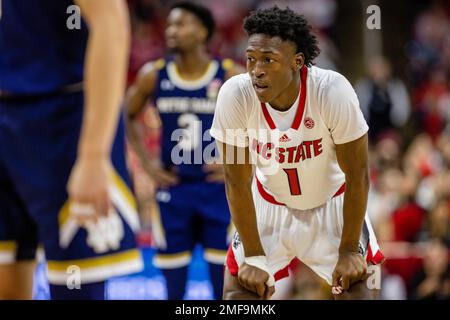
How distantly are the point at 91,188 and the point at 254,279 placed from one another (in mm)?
1239

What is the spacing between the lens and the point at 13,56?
121 inches

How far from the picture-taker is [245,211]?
350 cm

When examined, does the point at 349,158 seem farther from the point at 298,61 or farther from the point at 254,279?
the point at 254,279

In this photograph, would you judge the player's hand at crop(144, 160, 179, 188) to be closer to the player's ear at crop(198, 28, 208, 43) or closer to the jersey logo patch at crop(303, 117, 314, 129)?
the player's ear at crop(198, 28, 208, 43)

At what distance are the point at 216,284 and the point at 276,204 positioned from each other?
163cm

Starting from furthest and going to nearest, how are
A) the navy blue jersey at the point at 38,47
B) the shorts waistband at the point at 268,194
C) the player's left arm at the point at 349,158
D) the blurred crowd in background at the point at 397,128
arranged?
the blurred crowd in background at the point at 397,128 < the shorts waistband at the point at 268,194 < the player's left arm at the point at 349,158 < the navy blue jersey at the point at 38,47

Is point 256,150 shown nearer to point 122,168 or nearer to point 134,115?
point 122,168

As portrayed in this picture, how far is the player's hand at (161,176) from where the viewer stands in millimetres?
5477

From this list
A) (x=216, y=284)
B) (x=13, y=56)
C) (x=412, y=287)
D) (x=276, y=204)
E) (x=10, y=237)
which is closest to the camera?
(x=13, y=56)

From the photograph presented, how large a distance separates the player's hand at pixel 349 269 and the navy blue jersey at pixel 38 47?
131 cm

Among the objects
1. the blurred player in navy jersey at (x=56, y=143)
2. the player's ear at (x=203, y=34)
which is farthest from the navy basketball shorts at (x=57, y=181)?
the player's ear at (x=203, y=34)

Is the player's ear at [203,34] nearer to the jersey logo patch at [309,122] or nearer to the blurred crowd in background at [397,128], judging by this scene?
the blurred crowd in background at [397,128]
